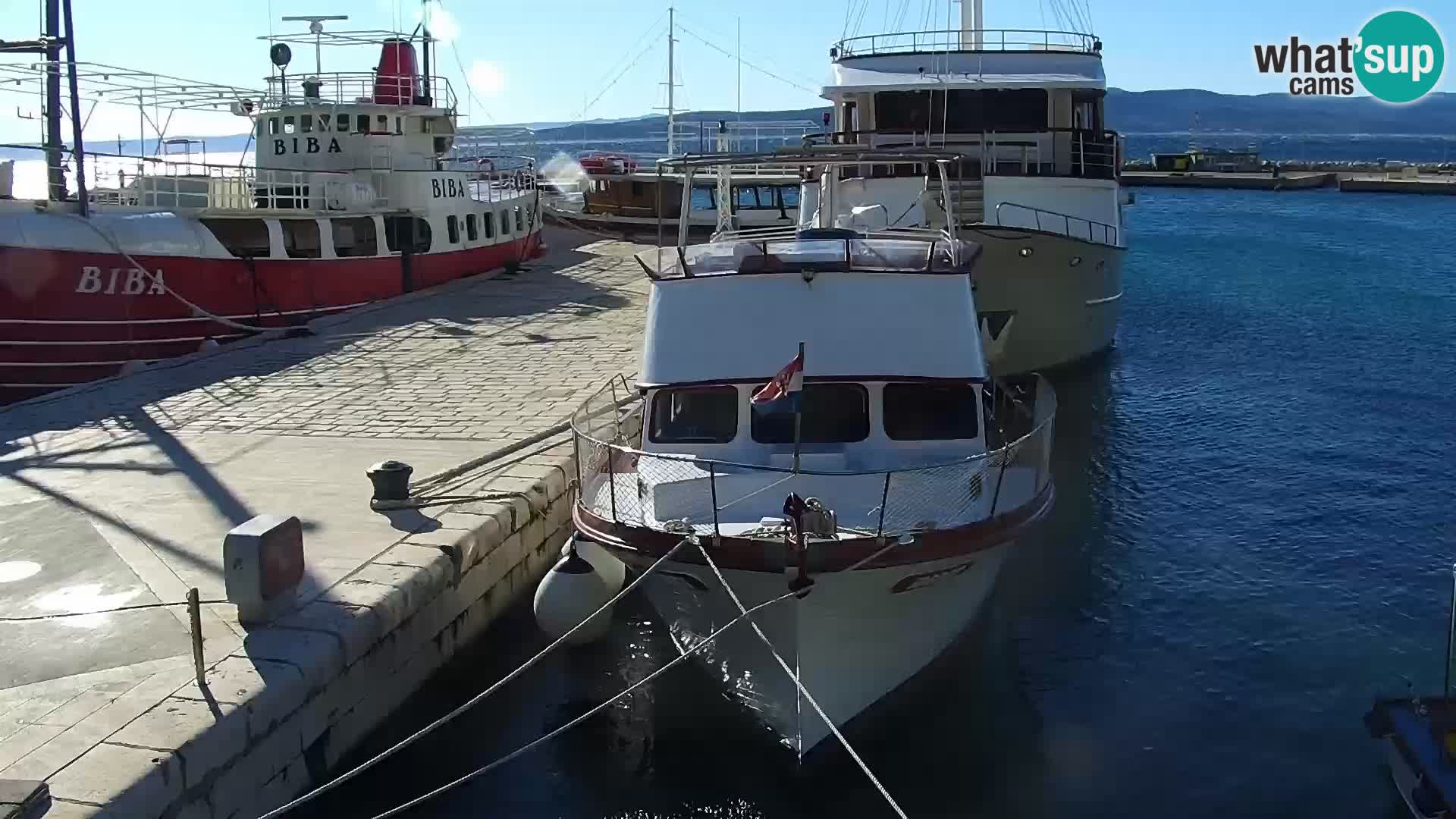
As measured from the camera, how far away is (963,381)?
1060 cm

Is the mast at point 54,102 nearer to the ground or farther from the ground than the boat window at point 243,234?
farther from the ground

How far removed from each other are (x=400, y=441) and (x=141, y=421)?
11.8 ft

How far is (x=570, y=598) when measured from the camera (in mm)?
10195

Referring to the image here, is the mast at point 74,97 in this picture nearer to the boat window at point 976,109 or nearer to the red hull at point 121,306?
the red hull at point 121,306

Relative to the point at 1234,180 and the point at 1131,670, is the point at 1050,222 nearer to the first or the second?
the point at 1131,670

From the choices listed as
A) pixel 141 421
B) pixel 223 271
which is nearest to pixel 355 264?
pixel 223 271

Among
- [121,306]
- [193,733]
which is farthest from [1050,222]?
[193,733]

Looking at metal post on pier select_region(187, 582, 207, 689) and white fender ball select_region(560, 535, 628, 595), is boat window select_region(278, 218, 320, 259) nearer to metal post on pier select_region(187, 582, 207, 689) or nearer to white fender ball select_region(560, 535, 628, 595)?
white fender ball select_region(560, 535, 628, 595)

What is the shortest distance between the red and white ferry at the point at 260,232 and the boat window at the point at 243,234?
0.03 meters

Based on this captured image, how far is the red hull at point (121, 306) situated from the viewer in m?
20.2

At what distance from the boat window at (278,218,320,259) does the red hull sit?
0.28 metres

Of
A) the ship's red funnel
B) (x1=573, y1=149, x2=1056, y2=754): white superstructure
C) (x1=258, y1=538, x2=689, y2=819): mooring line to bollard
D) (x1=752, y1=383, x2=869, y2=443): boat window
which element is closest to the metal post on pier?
(x1=258, y1=538, x2=689, y2=819): mooring line to bollard

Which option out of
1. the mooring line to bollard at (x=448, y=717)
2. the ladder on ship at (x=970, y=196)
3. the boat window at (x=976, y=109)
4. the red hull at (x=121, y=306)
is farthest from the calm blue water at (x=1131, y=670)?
the red hull at (x=121, y=306)

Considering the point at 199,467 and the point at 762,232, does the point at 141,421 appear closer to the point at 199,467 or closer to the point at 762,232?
the point at 199,467
